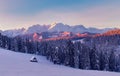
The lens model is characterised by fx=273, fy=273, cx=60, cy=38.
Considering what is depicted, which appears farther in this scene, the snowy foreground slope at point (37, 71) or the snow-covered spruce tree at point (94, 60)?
the snow-covered spruce tree at point (94, 60)

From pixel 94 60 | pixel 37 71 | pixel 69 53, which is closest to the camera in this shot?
pixel 37 71

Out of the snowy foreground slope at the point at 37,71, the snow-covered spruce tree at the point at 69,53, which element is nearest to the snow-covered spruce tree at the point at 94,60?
the snow-covered spruce tree at the point at 69,53

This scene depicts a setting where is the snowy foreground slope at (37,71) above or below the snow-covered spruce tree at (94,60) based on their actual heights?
above

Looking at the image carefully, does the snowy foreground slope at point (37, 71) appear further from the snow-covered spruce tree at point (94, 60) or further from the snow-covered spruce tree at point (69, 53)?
the snow-covered spruce tree at point (69, 53)

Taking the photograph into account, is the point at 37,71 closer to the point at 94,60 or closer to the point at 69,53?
the point at 94,60

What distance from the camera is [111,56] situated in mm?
108500

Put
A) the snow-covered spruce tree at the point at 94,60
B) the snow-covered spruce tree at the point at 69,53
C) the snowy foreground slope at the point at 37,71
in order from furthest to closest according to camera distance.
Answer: the snow-covered spruce tree at the point at 69,53 → the snow-covered spruce tree at the point at 94,60 → the snowy foreground slope at the point at 37,71

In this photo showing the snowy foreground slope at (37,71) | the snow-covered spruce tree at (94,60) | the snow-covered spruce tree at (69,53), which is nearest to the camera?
the snowy foreground slope at (37,71)

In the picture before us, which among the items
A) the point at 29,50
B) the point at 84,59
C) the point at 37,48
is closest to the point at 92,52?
the point at 84,59

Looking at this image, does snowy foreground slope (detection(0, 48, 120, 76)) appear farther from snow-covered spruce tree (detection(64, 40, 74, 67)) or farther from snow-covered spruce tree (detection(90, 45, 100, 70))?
snow-covered spruce tree (detection(64, 40, 74, 67))

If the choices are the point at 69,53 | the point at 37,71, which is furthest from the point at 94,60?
the point at 37,71

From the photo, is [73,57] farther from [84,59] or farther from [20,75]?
[20,75]

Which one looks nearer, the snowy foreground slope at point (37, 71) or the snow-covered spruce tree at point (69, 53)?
the snowy foreground slope at point (37, 71)

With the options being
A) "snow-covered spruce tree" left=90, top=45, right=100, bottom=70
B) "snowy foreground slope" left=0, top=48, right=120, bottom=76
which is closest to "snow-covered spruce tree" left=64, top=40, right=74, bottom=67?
"snow-covered spruce tree" left=90, top=45, right=100, bottom=70
